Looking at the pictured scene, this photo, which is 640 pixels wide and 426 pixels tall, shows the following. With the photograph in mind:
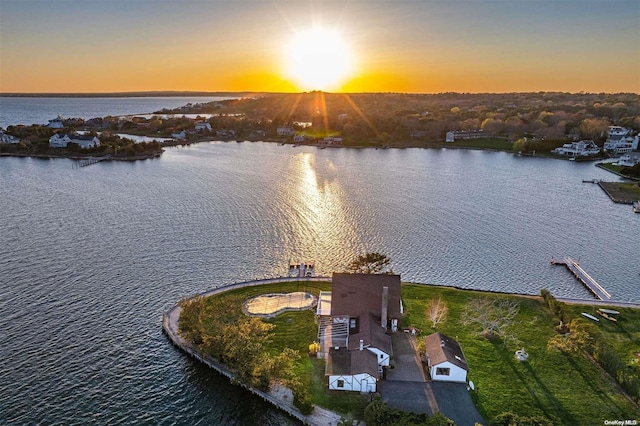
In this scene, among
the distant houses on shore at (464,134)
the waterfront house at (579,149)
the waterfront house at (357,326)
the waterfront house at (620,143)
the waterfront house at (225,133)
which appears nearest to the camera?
the waterfront house at (357,326)

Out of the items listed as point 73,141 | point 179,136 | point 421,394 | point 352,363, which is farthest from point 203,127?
point 421,394

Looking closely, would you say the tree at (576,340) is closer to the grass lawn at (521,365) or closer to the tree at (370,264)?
the grass lawn at (521,365)

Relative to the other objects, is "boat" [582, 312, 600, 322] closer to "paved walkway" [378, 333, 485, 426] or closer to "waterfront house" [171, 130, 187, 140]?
"paved walkway" [378, 333, 485, 426]

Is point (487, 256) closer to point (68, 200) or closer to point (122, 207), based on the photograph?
point (122, 207)

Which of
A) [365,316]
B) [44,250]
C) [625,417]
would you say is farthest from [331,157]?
[625,417]

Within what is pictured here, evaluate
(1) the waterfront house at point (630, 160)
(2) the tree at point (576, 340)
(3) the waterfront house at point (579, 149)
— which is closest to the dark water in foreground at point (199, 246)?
(1) the waterfront house at point (630, 160)

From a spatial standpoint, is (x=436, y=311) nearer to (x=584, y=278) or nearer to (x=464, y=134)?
(x=584, y=278)
